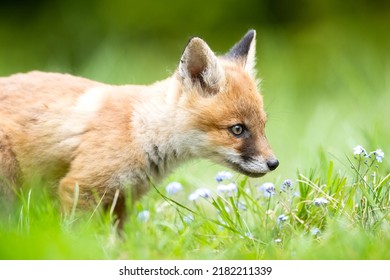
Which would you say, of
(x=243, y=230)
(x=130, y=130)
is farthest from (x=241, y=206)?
(x=130, y=130)

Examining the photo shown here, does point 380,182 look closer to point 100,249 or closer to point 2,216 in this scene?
point 100,249

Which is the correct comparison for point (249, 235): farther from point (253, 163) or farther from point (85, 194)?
point (85, 194)

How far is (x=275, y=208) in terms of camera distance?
4.56 meters

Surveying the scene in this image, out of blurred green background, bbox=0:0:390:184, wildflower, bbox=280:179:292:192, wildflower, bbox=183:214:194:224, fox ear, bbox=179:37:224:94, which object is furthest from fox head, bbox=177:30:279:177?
blurred green background, bbox=0:0:390:184

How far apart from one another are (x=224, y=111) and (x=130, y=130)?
67 centimetres

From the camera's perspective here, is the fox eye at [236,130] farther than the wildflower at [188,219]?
Yes

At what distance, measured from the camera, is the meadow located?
3732mm

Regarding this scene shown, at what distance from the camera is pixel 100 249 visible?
3.76 m

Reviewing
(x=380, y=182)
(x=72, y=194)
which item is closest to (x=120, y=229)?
(x=72, y=194)

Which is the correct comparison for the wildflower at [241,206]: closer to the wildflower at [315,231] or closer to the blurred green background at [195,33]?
the wildflower at [315,231]

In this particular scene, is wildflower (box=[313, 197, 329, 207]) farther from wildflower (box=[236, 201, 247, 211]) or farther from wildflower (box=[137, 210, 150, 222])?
wildflower (box=[137, 210, 150, 222])

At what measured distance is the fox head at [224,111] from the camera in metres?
4.79

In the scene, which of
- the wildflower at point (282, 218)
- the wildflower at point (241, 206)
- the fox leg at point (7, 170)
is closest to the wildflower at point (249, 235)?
the wildflower at point (282, 218)

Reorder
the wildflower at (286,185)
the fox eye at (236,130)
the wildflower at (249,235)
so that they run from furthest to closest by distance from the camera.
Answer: the fox eye at (236,130) → the wildflower at (286,185) → the wildflower at (249,235)
